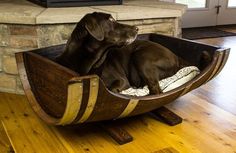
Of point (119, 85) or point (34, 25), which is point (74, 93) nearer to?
point (119, 85)

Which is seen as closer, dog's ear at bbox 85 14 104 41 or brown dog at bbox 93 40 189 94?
dog's ear at bbox 85 14 104 41

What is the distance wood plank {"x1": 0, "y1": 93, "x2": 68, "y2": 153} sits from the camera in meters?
1.50

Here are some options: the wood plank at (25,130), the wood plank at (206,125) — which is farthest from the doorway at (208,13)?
the wood plank at (25,130)

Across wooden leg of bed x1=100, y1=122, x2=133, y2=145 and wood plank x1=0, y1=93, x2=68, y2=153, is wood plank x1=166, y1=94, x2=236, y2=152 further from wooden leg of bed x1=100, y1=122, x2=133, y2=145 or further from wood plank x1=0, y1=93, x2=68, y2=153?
wood plank x1=0, y1=93, x2=68, y2=153

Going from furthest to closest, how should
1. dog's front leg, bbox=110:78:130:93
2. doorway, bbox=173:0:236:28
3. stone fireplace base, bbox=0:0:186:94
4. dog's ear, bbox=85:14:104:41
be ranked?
doorway, bbox=173:0:236:28 → stone fireplace base, bbox=0:0:186:94 → dog's front leg, bbox=110:78:130:93 → dog's ear, bbox=85:14:104:41

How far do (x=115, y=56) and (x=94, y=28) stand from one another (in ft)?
1.15

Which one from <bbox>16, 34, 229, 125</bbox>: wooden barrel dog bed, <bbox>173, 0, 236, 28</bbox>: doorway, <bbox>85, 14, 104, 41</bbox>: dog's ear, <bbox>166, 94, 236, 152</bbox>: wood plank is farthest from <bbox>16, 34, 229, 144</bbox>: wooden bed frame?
<bbox>173, 0, 236, 28</bbox>: doorway

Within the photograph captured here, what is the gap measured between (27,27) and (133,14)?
72cm

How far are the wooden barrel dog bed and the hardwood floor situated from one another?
5.4 inches

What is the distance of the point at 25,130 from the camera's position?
5.44 ft

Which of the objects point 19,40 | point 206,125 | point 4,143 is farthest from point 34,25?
point 206,125

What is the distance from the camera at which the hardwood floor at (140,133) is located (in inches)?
59.3

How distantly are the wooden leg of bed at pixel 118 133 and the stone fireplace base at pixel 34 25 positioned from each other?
0.73 meters

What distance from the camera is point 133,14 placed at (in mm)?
2221
